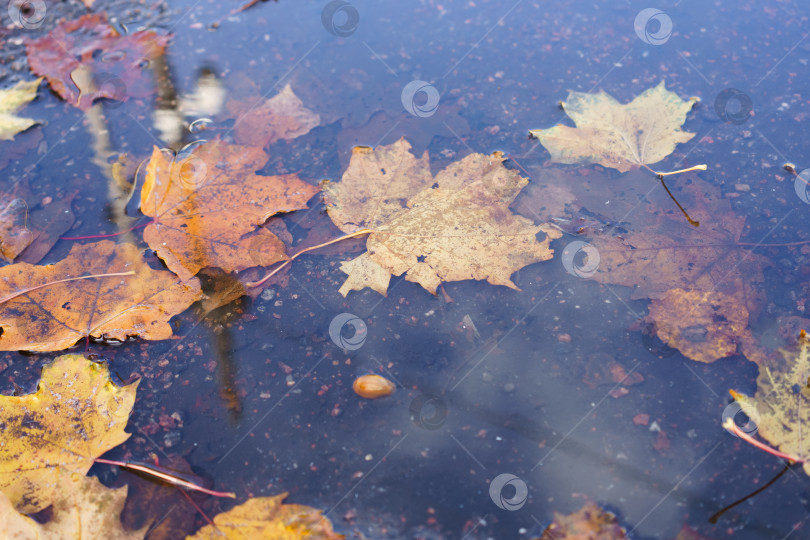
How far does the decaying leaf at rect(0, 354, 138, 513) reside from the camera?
5.53 feet

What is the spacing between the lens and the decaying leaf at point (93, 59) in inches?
118

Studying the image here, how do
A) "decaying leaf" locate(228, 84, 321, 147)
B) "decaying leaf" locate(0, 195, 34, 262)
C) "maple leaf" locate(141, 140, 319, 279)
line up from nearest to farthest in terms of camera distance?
1. "maple leaf" locate(141, 140, 319, 279)
2. "decaying leaf" locate(0, 195, 34, 262)
3. "decaying leaf" locate(228, 84, 321, 147)

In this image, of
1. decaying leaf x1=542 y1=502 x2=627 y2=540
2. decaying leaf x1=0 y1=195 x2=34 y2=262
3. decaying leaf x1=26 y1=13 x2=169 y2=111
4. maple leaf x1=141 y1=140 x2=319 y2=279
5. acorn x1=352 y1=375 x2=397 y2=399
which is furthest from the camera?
decaying leaf x1=26 y1=13 x2=169 y2=111

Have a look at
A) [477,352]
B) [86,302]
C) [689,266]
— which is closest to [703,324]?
[689,266]

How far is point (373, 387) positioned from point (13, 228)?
201cm

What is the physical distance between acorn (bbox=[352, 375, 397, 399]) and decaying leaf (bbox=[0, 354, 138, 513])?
875 mm

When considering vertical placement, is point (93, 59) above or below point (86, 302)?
above

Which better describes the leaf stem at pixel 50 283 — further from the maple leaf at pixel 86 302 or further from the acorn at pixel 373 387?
the acorn at pixel 373 387

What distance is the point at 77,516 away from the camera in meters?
1.64

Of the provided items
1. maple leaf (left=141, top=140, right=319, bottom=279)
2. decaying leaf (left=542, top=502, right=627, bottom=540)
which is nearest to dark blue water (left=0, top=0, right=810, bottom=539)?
decaying leaf (left=542, top=502, right=627, bottom=540)

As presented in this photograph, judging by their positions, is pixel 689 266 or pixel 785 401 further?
pixel 689 266

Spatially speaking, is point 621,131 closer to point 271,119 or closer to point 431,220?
point 431,220

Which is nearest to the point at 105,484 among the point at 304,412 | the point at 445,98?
the point at 304,412

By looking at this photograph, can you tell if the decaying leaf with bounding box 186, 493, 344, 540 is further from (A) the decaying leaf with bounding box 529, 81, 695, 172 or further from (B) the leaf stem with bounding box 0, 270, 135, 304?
(A) the decaying leaf with bounding box 529, 81, 695, 172
